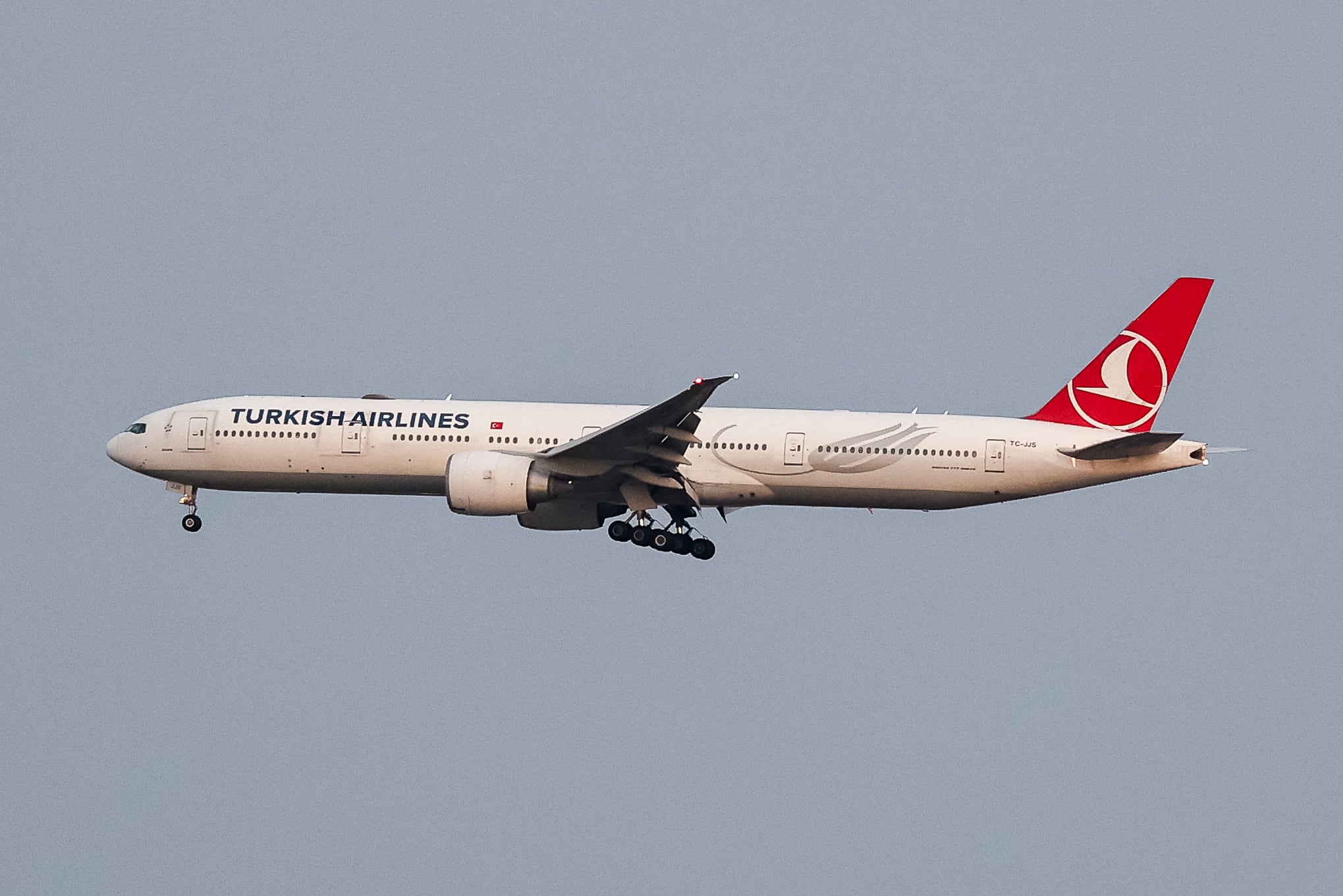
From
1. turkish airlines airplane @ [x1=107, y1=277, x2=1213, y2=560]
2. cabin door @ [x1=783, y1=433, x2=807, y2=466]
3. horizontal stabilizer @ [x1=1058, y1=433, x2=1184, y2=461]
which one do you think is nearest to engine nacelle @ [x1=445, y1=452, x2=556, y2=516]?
turkish airlines airplane @ [x1=107, y1=277, x2=1213, y2=560]

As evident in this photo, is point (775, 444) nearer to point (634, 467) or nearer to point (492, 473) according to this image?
point (634, 467)

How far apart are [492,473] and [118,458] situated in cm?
1095

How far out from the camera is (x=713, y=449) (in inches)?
1467

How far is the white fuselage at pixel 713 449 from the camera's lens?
36.9 meters

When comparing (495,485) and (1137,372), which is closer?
(495,485)

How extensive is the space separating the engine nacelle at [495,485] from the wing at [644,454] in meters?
0.50

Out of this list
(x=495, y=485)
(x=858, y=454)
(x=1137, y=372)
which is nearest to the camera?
(x=495, y=485)

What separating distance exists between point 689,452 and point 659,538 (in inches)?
85.3

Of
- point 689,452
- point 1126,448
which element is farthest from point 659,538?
point 1126,448

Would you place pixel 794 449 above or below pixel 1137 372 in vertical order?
below

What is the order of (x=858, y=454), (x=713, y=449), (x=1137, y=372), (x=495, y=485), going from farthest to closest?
(x=1137, y=372), (x=713, y=449), (x=858, y=454), (x=495, y=485)

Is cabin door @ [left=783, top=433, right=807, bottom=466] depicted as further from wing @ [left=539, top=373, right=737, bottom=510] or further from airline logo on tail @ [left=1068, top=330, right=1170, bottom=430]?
airline logo on tail @ [left=1068, top=330, right=1170, bottom=430]

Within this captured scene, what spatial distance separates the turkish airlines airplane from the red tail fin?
3 centimetres

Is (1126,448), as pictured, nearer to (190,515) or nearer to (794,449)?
(794,449)
